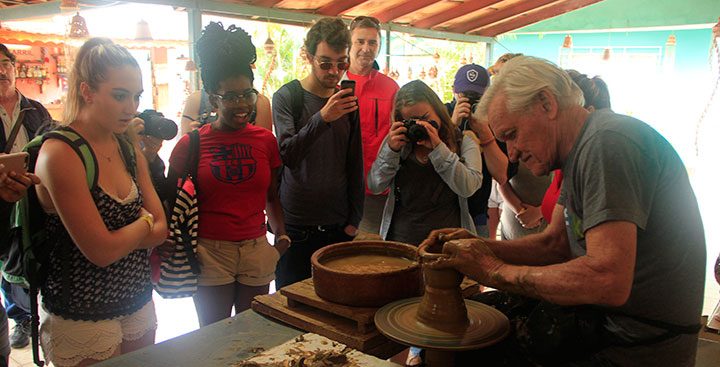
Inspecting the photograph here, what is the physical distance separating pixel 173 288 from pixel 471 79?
2.38 metres

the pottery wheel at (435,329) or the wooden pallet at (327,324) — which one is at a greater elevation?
the pottery wheel at (435,329)

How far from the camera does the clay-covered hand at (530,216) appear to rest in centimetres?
346

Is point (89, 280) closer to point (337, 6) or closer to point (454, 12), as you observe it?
point (337, 6)

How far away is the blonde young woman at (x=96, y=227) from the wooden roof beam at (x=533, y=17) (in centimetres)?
734

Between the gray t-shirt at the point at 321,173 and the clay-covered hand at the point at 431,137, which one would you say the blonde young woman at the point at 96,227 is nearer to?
the gray t-shirt at the point at 321,173

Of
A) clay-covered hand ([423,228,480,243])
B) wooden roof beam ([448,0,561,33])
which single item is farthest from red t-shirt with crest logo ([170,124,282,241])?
wooden roof beam ([448,0,561,33])

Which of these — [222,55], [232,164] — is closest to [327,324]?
[232,164]

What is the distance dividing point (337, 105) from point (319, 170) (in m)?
0.45

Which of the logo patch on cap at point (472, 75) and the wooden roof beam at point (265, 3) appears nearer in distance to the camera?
the logo patch on cap at point (472, 75)

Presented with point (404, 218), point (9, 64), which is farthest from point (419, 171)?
point (9, 64)

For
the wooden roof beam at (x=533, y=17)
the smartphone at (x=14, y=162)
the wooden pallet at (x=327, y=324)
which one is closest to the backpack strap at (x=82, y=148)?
the smartphone at (x=14, y=162)

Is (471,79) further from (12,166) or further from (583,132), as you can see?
(12,166)

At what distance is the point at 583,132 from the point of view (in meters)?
1.59

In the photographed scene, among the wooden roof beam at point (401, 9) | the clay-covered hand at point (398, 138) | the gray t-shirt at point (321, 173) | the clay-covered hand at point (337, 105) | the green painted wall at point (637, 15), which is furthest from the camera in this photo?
the green painted wall at point (637, 15)
